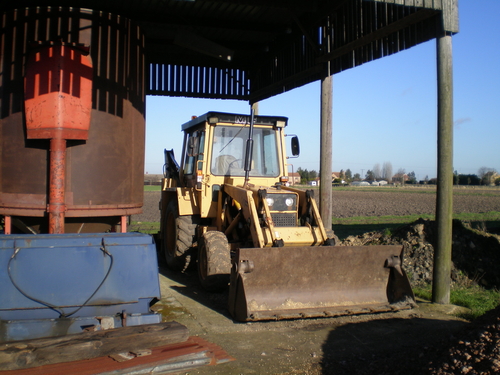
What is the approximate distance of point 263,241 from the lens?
6371mm

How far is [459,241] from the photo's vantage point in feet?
28.1

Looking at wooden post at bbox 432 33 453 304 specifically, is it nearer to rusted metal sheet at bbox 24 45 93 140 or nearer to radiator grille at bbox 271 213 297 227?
radiator grille at bbox 271 213 297 227

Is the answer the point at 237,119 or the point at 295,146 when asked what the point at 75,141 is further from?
the point at 295,146

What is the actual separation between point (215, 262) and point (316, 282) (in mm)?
1443

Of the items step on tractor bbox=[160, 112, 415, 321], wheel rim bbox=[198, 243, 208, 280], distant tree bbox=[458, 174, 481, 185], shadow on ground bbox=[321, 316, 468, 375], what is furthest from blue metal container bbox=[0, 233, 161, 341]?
distant tree bbox=[458, 174, 481, 185]

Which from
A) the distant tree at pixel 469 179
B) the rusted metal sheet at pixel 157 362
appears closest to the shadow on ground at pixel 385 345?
the rusted metal sheet at pixel 157 362

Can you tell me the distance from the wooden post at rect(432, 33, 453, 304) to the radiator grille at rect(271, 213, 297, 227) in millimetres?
1952

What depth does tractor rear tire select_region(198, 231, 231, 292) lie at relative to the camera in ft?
21.8

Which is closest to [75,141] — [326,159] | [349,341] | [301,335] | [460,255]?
[301,335]

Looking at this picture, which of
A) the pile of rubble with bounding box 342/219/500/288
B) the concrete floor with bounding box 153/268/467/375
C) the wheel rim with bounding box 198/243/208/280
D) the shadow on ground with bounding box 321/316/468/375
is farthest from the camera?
the pile of rubble with bounding box 342/219/500/288

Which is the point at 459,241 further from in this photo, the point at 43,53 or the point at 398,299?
the point at 43,53

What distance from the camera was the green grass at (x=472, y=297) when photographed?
6.14 m

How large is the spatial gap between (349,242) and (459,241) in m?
2.15

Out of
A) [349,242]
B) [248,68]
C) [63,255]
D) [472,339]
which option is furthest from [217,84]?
[472,339]
